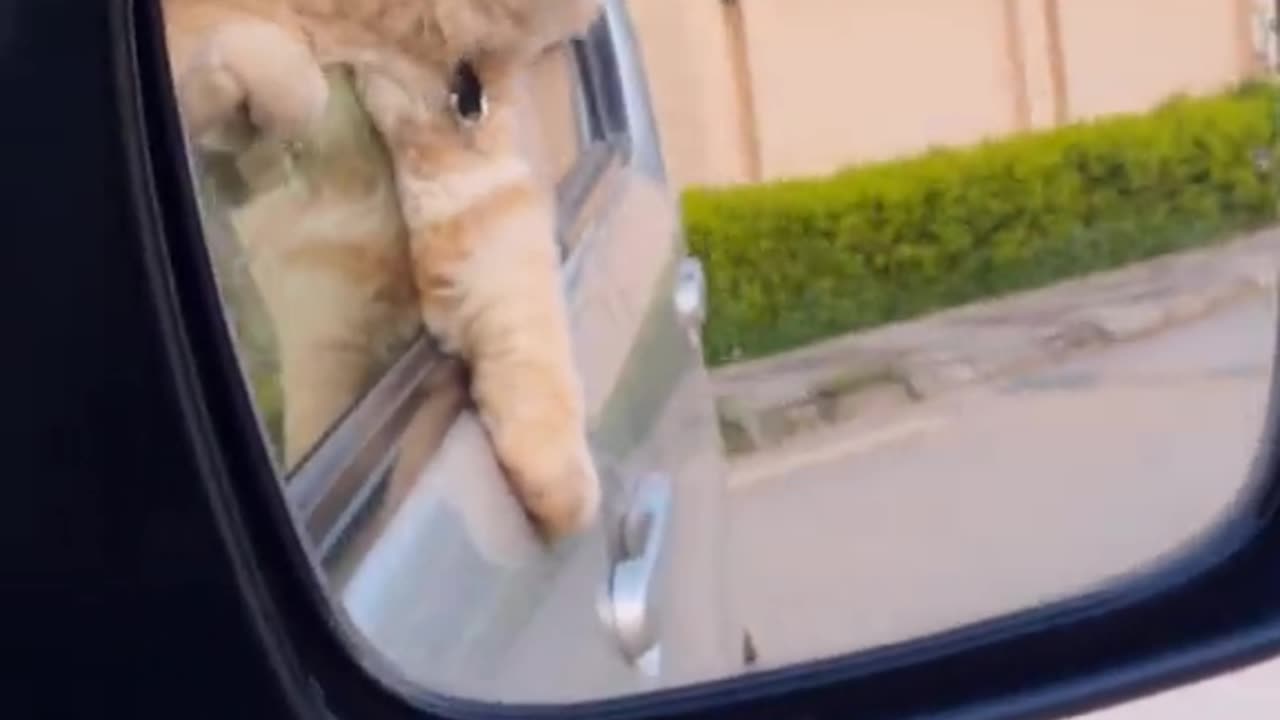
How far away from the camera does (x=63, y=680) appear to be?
0.65 meters

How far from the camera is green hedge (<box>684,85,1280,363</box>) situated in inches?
43.2

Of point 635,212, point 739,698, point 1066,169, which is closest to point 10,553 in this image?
point 739,698

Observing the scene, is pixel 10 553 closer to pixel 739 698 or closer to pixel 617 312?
pixel 739 698

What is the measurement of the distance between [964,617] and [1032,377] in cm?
41

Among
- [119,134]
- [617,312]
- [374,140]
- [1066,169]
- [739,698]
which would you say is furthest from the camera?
[617,312]

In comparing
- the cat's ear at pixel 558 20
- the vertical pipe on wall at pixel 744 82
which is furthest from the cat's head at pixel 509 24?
the vertical pipe on wall at pixel 744 82

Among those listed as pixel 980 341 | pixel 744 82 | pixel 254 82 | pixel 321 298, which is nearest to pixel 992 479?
pixel 980 341

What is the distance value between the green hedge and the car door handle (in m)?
0.14

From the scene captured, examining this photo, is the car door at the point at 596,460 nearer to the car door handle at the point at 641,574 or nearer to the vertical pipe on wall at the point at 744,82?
the car door handle at the point at 641,574

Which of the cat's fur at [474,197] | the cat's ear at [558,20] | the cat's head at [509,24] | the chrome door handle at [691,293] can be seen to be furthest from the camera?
the chrome door handle at [691,293]

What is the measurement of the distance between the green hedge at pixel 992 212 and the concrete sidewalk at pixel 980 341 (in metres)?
0.02

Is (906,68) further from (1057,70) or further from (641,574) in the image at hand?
(641,574)

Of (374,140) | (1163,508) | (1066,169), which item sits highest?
(374,140)

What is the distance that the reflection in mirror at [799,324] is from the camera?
0.87m
